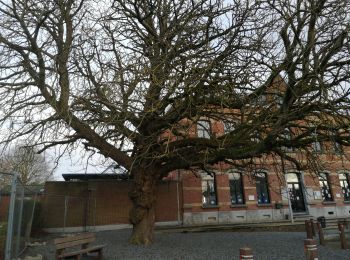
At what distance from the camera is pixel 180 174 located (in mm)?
25359

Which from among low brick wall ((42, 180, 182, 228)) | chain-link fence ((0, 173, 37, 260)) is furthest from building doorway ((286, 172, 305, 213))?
chain-link fence ((0, 173, 37, 260))

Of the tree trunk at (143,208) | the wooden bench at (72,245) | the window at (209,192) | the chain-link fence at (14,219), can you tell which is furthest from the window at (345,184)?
the wooden bench at (72,245)

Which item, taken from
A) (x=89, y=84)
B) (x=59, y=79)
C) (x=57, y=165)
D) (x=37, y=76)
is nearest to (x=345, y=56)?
(x=89, y=84)

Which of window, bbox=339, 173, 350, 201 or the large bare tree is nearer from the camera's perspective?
the large bare tree

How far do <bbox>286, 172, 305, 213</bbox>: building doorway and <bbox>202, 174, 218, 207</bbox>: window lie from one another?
6.52 metres

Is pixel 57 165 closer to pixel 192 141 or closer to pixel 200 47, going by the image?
pixel 192 141

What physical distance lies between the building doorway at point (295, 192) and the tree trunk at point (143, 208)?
17.8 meters

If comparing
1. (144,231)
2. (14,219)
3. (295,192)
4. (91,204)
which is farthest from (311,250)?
(295,192)

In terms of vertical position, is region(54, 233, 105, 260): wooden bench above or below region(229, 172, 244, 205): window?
below

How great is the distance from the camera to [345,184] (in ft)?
99.6

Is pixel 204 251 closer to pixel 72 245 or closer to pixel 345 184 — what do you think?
pixel 72 245

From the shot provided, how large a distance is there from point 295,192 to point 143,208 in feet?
61.9

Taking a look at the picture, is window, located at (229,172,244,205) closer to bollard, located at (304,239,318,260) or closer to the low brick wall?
the low brick wall

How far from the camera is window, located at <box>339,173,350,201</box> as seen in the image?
29.9 metres
